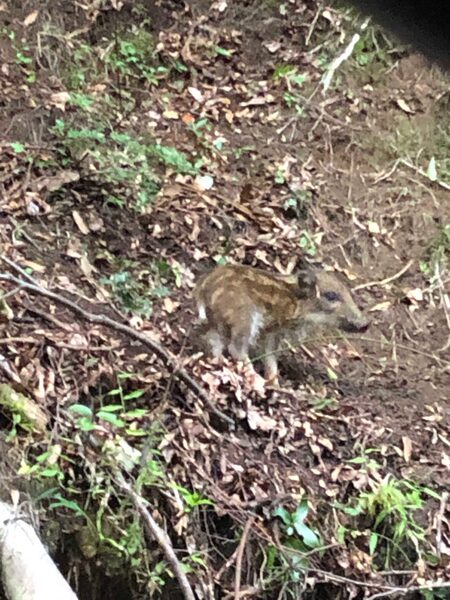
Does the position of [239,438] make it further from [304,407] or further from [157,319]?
[157,319]

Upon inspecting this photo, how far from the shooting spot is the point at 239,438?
4480 mm

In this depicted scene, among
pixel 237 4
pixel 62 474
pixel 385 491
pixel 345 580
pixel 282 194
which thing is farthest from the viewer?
pixel 237 4

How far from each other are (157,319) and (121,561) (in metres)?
1.53

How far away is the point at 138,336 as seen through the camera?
14.3ft

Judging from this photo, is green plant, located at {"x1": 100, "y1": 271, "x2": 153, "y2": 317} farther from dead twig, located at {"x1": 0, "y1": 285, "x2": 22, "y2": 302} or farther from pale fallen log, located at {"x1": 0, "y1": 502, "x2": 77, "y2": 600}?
pale fallen log, located at {"x1": 0, "y1": 502, "x2": 77, "y2": 600}

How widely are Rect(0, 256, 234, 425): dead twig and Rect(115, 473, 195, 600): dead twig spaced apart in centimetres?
72

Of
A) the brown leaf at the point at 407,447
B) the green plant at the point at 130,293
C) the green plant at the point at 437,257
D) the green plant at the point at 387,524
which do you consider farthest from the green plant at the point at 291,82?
the green plant at the point at 387,524

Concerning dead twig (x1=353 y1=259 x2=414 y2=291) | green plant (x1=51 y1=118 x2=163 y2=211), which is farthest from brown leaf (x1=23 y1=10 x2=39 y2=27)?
dead twig (x1=353 y1=259 x2=414 y2=291)

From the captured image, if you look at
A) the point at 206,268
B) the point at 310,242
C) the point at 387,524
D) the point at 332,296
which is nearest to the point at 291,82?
the point at 310,242

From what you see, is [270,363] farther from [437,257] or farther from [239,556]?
[437,257]

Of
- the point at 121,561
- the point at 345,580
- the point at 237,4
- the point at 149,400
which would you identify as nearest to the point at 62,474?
the point at 121,561

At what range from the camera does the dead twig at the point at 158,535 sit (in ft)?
11.7

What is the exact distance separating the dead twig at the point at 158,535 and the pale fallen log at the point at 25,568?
59 cm

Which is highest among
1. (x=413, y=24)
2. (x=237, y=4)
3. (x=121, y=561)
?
(x=413, y=24)
